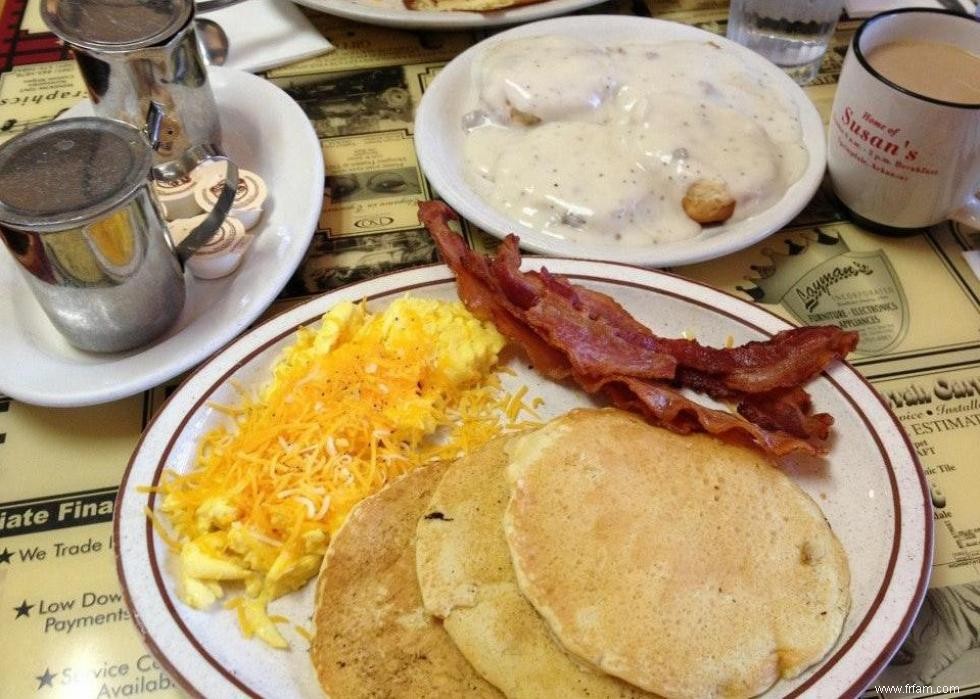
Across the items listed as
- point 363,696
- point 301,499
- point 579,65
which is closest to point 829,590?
point 363,696

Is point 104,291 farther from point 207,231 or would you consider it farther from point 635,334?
point 635,334

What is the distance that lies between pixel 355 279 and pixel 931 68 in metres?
1.37

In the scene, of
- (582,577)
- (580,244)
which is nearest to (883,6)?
(580,244)

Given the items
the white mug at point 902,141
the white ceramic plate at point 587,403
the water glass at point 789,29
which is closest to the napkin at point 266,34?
the white ceramic plate at point 587,403

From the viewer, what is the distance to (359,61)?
2389 mm

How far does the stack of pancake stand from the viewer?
113 cm

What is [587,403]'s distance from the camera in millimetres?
1566

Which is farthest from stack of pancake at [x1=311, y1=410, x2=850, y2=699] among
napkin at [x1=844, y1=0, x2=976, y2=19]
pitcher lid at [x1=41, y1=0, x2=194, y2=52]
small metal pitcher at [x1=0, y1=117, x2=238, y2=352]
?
napkin at [x1=844, y1=0, x2=976, y2=19]

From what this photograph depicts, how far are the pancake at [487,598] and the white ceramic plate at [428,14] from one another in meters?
1.46

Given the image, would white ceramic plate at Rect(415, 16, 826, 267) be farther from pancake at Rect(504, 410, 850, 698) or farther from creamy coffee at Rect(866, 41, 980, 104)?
pancake at Rect(504, 410, 850, 698)

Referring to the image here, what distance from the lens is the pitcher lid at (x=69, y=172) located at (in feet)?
4.39

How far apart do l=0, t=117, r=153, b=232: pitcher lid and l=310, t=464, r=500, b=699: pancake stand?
0.68m

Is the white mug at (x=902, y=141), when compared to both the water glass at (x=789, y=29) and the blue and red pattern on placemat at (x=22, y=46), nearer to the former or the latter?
the water glass at (x=789, y=29)

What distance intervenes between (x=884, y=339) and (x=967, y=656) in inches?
26.9
